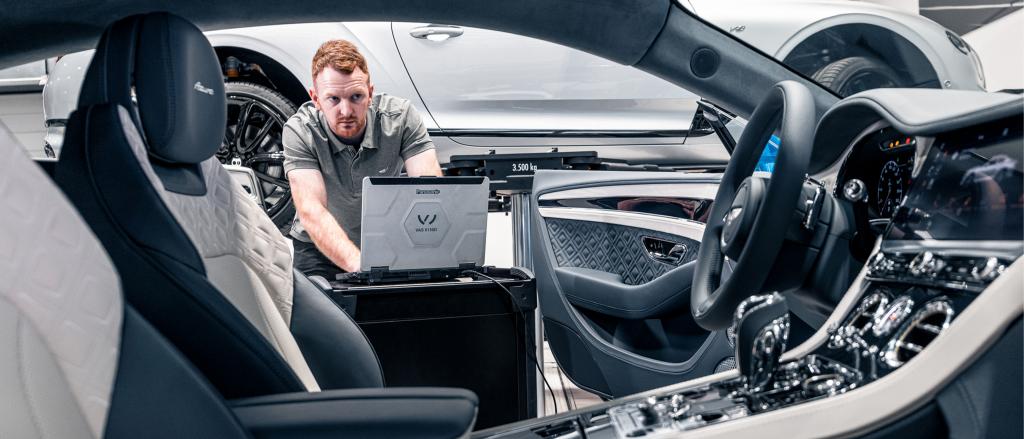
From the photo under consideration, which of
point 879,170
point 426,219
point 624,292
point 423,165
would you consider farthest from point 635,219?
point 879,170

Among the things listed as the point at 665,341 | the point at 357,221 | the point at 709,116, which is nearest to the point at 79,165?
the point at 665,341

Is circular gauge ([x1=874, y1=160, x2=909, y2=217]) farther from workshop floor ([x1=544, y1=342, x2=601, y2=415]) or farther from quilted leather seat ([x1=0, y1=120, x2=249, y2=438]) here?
workshop floor ([x1=544, y1=342, x2=601, y2=415])

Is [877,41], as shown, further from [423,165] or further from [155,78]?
[155,78]

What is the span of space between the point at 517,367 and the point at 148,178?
127 centimetres

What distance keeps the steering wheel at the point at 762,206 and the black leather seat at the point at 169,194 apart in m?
0.53

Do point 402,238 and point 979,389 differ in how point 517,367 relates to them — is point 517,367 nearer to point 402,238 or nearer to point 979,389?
point 402,238

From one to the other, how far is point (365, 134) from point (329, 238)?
16.2 inches

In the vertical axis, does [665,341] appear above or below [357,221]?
below

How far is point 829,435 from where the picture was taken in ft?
2.67

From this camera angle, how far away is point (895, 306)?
2.93ft

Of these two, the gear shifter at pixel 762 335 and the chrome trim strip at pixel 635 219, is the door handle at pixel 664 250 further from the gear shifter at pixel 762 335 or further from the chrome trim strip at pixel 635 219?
the gear shifter at pixel 762 335

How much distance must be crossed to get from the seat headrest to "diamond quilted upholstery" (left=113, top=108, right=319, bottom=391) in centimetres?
4

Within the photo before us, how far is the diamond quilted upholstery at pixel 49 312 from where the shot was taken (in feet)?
2.49

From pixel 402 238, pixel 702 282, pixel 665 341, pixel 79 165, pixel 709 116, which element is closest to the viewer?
pixel 79 165
